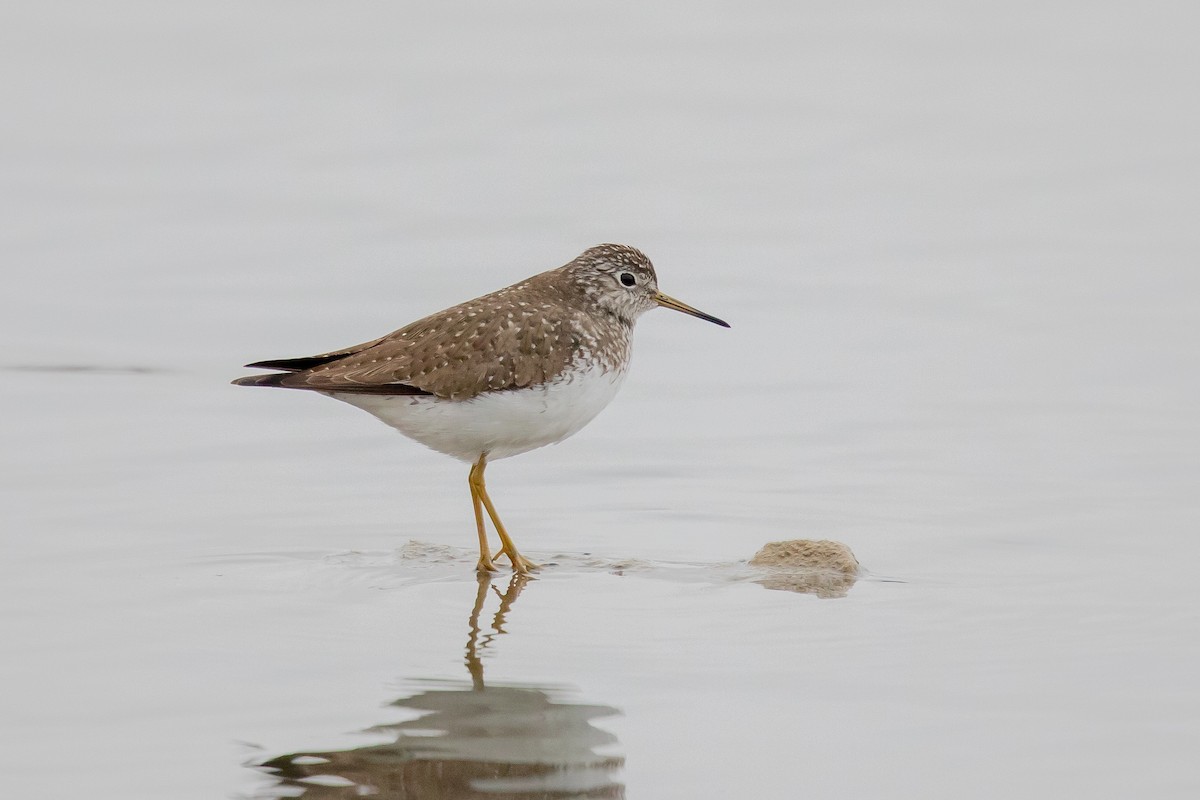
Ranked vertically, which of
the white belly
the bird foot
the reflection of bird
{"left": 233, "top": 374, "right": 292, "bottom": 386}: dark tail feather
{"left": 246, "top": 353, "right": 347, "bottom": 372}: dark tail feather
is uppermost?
{"left": 246, "top": 353, "right": 347, "bottom": 372}: dark tail feather

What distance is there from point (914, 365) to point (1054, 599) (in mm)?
4983

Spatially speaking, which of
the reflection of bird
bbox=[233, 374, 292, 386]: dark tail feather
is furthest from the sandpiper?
the reflection of bird

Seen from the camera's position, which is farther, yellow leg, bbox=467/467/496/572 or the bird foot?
yellow leg, bbox=467/467/496/572

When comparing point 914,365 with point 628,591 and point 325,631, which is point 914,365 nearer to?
point 628,591

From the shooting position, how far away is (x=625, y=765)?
21.2 feet

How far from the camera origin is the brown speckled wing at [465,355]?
941 centimetres

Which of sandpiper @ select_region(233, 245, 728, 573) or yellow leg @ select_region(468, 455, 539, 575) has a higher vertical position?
sandpiper @ select_region(233, 245, 728, 573)

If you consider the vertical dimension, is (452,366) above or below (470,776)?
above

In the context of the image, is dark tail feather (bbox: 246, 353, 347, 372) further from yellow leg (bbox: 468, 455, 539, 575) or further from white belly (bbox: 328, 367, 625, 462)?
yellow leg (bbox: 468, 455, 539, 575)

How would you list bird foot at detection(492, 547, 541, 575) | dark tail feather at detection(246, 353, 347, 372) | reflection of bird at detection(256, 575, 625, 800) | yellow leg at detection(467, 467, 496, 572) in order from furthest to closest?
dark tail feather at detection(246, 353, 347, 372), yellow leg at detection(467, 467, 496, 572), bird foot at detection(492, 547, 541, 575), reflection of bird at detection(256, 575, 625, 800)

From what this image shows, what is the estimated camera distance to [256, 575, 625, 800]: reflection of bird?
6.14 m

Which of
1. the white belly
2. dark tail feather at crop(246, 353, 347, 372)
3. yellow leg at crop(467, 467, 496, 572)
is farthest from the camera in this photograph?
dark tail feather at crop(246, 353, 347, 372)

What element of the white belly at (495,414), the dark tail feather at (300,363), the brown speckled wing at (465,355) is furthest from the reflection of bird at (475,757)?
the dark tail feather at (300,363)

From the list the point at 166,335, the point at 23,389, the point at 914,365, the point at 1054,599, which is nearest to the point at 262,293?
the point at 166,335
